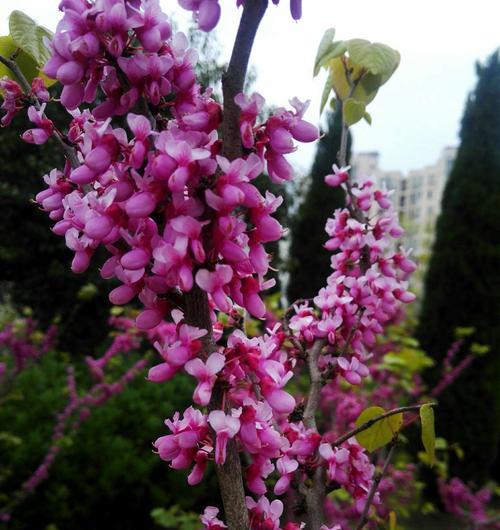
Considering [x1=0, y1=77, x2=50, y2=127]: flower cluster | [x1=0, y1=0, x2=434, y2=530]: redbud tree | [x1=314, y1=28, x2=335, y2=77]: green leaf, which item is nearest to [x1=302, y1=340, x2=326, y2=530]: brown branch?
[x1=0, y1=0, x2=434, y2=530]: redbud tree

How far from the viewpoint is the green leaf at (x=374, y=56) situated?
0.97 metres

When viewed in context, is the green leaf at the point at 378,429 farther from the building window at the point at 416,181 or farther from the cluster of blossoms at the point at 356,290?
the building window at the point at 416,181

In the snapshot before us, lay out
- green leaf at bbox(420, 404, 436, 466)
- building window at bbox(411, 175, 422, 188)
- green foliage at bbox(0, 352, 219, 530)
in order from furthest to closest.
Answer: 1. building window at bbox(411, 175, 422, 188)
2. green foliage at bbox(0, 352, 219, 530)
3. green leaf at bbox(420, 404, 436, 466)

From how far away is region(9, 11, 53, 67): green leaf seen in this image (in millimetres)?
793

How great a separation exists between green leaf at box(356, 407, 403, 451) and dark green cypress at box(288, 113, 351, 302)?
8.54 m

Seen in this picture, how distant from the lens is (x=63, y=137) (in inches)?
31.1

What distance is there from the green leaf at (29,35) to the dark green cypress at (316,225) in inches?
342

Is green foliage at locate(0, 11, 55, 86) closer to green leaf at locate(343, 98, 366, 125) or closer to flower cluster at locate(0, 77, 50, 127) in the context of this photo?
flower cluster at locate(0, 77, 50, 127)

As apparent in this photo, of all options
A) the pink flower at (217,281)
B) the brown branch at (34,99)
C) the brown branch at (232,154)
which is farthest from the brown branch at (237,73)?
the brown branch at (34,99)

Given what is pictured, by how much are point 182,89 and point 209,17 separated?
4.5 inches

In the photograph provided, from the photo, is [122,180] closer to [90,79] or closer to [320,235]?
[90,79]

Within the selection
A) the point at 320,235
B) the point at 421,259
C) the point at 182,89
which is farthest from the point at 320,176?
the point at 182,89

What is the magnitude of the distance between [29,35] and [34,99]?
0.09 meters

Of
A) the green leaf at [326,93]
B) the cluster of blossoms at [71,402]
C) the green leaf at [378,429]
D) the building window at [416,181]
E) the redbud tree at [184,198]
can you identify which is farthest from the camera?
the building window at [416,181]
